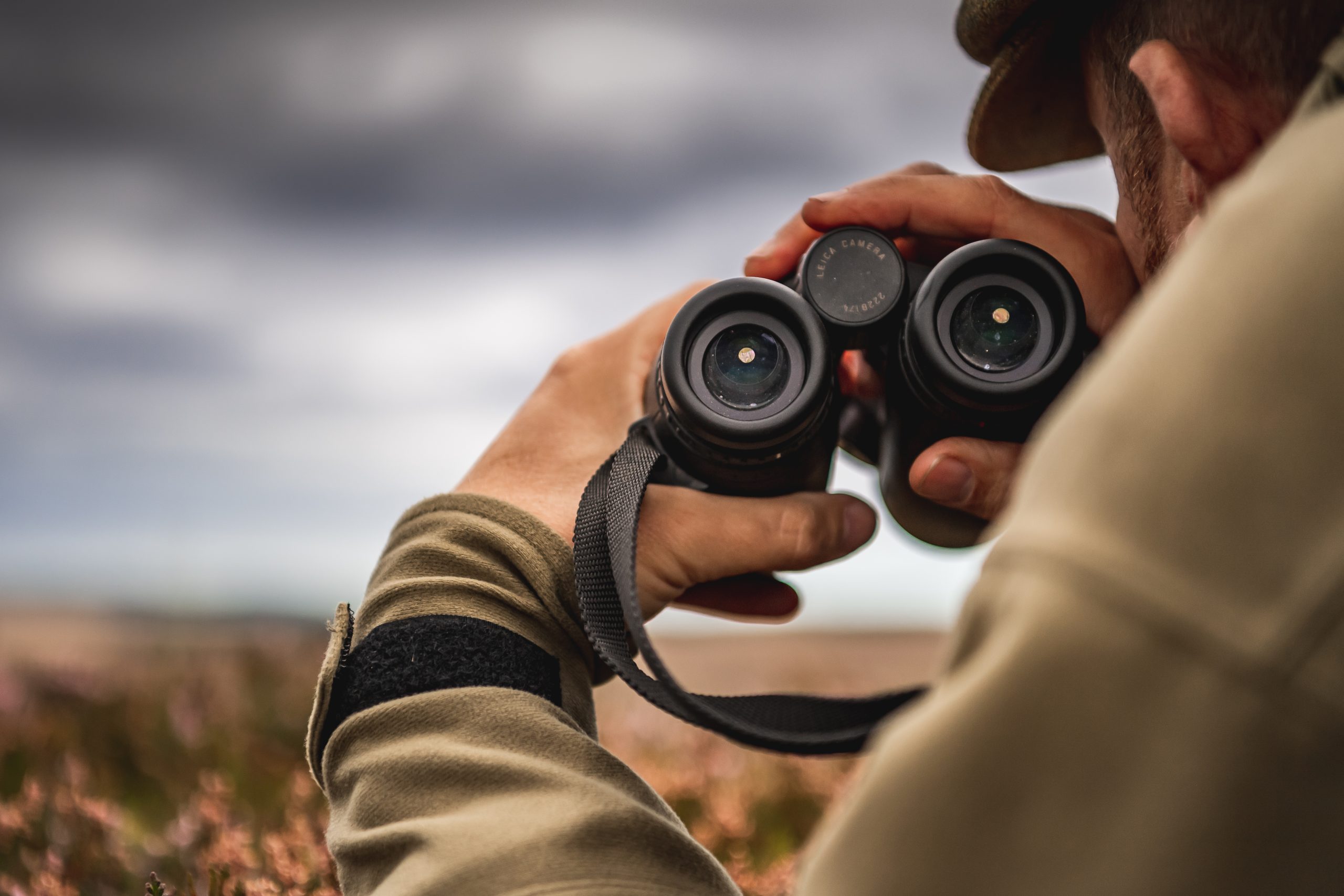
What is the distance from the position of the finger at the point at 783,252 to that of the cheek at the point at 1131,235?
466mm

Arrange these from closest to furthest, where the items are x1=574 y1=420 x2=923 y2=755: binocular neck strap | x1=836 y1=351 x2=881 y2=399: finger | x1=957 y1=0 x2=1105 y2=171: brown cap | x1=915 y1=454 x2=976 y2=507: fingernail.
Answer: x1=574 y1=420 x2=923 y2=755: binocular neck strap < x1=915 y1=454 x2=976 y2=507: fingernail < x1=957 y1=0 x2=1105 y2=171: brown cap < x1=836 y1=351 x2=881 y2=399: finger

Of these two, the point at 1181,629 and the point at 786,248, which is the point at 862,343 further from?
the point at 1181,629

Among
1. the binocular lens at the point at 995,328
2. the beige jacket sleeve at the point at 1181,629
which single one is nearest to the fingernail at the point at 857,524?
the binocular lens at the point at 995,328

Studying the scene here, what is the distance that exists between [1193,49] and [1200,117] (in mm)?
145

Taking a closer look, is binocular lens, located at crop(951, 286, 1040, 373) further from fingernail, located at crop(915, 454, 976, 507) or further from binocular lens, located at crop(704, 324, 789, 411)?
binocular lens, located at crop(704, 324, 789, 411)

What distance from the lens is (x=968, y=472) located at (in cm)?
127

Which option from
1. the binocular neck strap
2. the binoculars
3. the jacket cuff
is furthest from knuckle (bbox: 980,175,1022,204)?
the jacket cuff

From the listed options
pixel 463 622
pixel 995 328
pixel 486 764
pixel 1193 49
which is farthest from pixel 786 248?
pixel 486 764

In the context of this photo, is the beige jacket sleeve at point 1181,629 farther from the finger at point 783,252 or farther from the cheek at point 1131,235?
the finger at point 783,252

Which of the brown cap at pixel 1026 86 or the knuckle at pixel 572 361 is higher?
the brown cap at pixel 1026 86

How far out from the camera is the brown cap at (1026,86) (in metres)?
1.39

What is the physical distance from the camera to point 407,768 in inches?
41.1

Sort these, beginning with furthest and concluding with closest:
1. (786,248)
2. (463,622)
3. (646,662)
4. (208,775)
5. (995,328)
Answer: (208,775) < (786,248) < (995,328) < (463,622) < (646,662)

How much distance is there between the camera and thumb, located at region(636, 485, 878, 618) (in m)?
1.32
